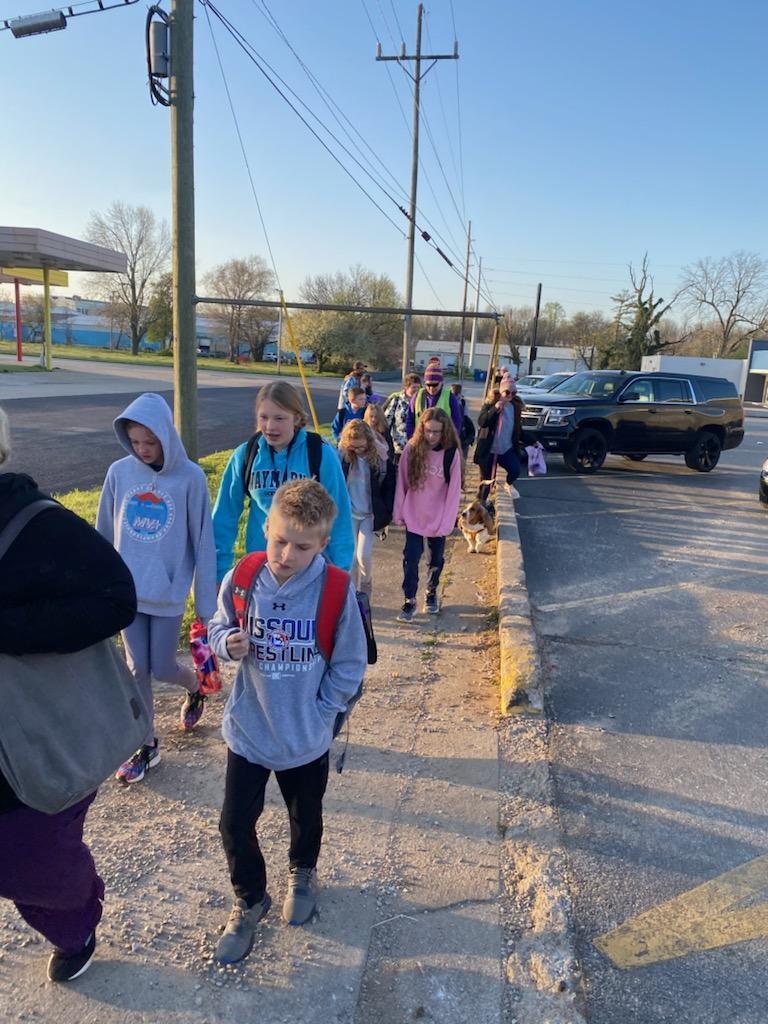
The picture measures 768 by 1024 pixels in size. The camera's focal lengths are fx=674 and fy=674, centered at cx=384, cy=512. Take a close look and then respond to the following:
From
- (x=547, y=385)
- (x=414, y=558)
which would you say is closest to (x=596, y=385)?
(x=547, y=385)

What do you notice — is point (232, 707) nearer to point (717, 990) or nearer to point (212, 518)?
point (212, 518)

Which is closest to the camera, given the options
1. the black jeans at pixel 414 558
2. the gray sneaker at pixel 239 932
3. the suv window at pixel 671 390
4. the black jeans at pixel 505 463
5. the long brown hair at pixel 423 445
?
the gray sneaker at pixel 239 932

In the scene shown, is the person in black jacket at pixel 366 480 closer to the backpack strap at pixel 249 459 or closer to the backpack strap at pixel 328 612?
the backpack strap at pixel 249 459

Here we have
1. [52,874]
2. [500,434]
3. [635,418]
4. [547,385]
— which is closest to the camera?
[52,874]

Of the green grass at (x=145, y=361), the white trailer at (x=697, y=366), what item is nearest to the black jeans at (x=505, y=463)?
the green grass at (x=145, y=361)

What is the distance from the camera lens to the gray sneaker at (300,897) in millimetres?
2359

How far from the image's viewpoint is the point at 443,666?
14.8 ft

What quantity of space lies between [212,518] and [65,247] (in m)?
28.6

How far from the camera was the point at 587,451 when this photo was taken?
13.2m

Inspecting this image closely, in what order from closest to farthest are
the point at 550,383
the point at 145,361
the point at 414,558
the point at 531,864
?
1. the point at 531,864
2. the point at 414,558
3. the point at 550,383
4. the point at 145,361

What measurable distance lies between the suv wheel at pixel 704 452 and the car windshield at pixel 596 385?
206cm

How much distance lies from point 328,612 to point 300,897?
1050 millimetres

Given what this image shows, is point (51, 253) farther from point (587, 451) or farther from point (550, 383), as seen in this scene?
point (587, 451)

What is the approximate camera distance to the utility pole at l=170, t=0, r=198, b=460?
21.1 ft
